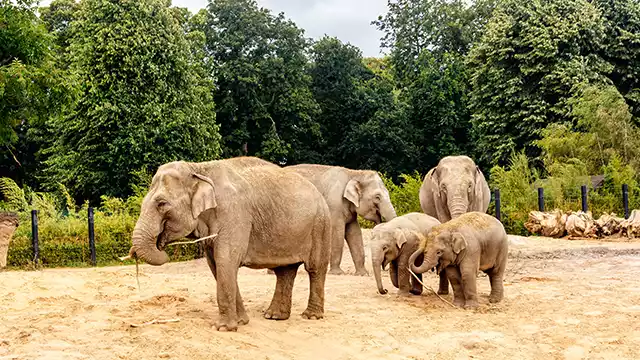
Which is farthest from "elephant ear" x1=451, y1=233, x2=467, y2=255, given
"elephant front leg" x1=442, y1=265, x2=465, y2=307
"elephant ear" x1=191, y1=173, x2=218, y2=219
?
"elephant ear" x1=191, y1=173, x2=218, y2=219

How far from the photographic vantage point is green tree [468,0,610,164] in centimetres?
3563

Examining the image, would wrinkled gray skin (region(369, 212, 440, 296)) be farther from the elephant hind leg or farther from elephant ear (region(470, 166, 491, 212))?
elephant ear (region(470, 166, 491, 212))

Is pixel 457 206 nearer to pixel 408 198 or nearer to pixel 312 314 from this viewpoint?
pixel 312 314

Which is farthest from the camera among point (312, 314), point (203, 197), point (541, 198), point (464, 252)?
point (541, 198)

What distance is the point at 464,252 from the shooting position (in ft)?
33.1

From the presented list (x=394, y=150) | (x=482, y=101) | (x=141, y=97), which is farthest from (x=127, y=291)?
(x=394, y=150)

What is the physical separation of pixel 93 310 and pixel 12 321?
90 cm

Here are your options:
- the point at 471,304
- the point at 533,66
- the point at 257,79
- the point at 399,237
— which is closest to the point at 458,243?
the point at 471,304

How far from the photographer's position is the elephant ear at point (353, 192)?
14.6 metres

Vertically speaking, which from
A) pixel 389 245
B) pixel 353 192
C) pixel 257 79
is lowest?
pixel 389 245

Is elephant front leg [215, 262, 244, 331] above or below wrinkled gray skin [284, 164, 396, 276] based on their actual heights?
below

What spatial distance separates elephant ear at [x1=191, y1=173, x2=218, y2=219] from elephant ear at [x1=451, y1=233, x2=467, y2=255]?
12.6 ft

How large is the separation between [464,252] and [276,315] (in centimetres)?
298

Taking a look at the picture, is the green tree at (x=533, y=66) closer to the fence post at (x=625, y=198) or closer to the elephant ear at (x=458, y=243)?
the fence post at (x=625, y=198)
